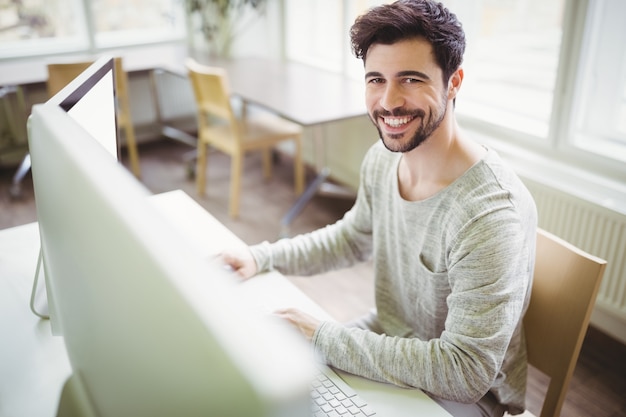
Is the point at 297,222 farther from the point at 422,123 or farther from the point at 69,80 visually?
the point at 422,123

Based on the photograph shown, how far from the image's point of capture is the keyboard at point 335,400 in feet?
2.98

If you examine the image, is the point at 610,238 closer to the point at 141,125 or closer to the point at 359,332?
the point at 359,332

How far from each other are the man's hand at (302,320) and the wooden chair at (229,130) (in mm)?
1989

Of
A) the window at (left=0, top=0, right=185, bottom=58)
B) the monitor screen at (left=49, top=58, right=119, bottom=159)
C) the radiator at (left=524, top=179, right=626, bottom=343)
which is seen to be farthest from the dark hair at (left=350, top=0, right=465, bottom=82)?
the window at (left=0, top=0, right=185, bottom=58)

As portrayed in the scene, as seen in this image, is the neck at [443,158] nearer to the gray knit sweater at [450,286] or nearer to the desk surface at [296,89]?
the gray knit sweater at [450,286]

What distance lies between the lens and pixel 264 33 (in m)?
4.10

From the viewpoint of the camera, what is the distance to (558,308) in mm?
1140

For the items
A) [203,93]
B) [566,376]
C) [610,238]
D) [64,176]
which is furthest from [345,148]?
[64,176]

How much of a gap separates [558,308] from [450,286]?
247 mm

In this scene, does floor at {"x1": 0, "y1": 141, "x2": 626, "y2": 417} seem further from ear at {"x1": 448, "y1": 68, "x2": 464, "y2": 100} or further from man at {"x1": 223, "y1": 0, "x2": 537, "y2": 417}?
ear at {"x1": 448, "y1": 68, "x2": 464, "y2": 100}

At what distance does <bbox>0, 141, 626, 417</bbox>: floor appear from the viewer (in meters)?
1.94

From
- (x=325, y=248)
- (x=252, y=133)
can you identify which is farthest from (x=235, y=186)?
(x=325, y=248)

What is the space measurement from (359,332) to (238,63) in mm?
3029

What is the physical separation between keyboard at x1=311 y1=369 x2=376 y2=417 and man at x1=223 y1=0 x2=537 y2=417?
0.04 meters
